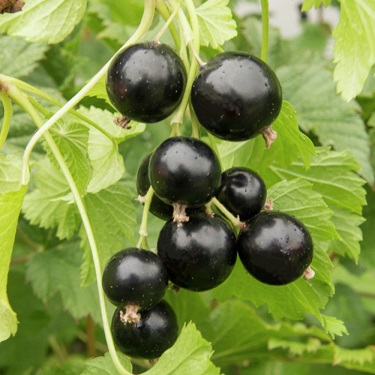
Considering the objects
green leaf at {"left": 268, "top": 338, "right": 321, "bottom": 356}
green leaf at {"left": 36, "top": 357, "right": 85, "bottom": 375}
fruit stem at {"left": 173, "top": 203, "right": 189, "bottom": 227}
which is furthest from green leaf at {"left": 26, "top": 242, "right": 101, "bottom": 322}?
fruit stem at {"left": 173, "top": 203, "right": 189, "bottom": 227}

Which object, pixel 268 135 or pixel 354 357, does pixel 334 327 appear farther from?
pixel 354 357

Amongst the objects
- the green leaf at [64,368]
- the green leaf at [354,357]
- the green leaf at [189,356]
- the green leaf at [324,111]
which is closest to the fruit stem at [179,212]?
the green leaf at [189,356]

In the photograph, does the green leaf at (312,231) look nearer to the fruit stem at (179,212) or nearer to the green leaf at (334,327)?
the green leaf at (334,327)

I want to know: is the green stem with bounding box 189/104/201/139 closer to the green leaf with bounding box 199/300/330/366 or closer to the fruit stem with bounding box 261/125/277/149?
the fruit stem with bounding box 261/125/277/149

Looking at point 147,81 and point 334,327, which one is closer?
point 147,81

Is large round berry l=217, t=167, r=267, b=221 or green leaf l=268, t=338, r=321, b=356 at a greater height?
large round berry l=217, t=167, r=267, b=221

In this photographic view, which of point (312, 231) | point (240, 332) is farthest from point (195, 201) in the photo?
point (240, 332)

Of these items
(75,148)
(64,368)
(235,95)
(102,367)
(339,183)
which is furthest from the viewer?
(64,368)
